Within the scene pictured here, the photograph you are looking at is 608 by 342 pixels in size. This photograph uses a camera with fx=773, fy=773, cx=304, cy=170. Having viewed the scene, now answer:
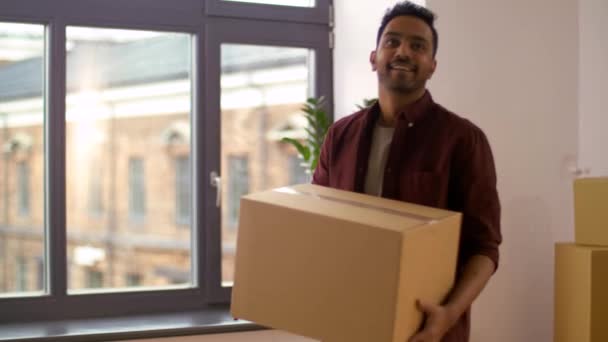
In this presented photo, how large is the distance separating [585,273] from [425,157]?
127 centimetres

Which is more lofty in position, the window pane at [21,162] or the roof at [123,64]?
the roof at [123,64]

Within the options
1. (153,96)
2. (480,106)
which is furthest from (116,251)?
(480,106)

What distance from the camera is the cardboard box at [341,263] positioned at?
1360 mm

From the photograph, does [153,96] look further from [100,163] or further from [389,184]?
[389,184]

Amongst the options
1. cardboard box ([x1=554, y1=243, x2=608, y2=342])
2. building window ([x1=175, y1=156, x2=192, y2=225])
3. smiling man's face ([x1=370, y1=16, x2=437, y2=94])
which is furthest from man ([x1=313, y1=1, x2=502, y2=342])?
building window ([x1=175, y1=156, x2=192, y2=225])

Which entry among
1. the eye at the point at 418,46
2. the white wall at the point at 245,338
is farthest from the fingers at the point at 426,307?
the white wall at the point at 245,338

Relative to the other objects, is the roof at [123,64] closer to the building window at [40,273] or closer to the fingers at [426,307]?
the building window at [40,273]

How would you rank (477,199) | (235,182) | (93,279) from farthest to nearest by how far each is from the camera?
(235,182), (93,279), (477,199)

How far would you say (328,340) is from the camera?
56.0 inches

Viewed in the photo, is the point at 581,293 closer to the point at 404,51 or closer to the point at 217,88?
the point at 404,51

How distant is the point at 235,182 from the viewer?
132 inches

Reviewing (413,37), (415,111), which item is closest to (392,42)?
(413,37)

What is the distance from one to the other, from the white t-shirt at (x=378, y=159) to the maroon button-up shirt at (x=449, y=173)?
0.10 feet

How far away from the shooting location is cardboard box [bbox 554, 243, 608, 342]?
8.60 feet
